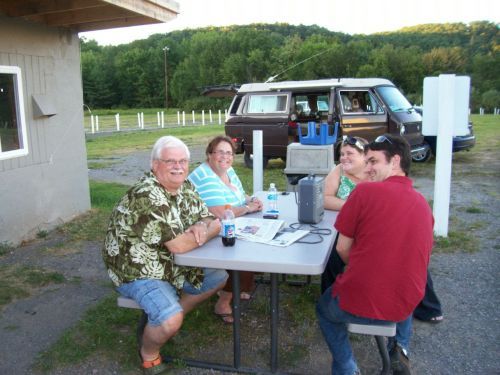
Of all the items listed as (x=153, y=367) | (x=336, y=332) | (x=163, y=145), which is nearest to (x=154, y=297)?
(x=153, y=367)

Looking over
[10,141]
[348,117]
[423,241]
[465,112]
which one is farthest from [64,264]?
[348,117]

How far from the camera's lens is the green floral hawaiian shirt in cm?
247

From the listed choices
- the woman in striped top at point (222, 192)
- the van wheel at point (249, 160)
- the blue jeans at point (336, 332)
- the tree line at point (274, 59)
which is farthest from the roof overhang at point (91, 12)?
the tree line at point (274, 59)

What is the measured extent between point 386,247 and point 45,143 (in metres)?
4.77

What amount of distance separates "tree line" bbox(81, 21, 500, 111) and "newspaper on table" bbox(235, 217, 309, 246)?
59922 millimetres

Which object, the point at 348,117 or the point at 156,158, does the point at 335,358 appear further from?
the point at 348,117

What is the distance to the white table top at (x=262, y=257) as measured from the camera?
2.27 m

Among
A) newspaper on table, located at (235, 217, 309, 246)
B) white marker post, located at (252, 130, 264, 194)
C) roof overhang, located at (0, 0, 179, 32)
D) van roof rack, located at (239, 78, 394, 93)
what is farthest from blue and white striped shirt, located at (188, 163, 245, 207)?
van roof rack, located at (239, 78, 394, 93)

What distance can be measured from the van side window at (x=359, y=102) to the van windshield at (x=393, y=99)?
0.21m

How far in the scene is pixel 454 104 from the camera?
491 centimetres

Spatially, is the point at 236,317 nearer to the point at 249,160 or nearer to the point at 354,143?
the point at 354,143

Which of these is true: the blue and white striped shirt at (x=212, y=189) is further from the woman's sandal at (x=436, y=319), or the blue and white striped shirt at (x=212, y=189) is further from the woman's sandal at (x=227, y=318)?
the woman's sandal at (x=436, y=319)

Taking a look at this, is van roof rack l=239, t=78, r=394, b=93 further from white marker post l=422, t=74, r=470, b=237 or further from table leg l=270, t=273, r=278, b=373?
table leg l=270, t=273, r=278, b=373

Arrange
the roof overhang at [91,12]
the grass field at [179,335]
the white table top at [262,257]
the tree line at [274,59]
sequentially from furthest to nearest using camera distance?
1. the tree line at [274,59]
2. the roof overhang at [91,12]
3. the grass field at [179,335]
4. the white table top at [262,257]
